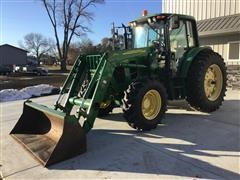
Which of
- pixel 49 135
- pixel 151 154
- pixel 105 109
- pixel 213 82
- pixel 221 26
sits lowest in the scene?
pixel 151 154

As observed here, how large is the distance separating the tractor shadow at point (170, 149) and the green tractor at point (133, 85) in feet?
0.88

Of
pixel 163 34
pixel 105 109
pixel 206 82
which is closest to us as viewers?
pixel 163 34

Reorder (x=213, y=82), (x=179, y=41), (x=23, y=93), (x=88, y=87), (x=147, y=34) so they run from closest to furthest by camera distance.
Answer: (x=88, y=87), (x=147, y=34), (x=179, y=41), (x=213, y=82), (x=23, y=93)

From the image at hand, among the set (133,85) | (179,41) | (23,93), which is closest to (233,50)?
(179,41)

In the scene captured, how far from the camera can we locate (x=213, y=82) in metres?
6.93

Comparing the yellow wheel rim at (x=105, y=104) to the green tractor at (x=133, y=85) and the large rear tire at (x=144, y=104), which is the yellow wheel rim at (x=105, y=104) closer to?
the green tractor at (x=133, y=85)

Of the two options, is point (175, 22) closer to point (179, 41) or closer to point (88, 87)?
point (179, 41)

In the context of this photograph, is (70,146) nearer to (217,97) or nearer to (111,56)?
(111,56)

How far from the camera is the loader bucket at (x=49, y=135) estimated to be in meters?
3.87

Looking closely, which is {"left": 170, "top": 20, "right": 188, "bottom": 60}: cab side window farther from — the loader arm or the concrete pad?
the loader arm

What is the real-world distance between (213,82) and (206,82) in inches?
10.5

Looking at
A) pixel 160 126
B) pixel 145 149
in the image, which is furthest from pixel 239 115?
pixel 145 149

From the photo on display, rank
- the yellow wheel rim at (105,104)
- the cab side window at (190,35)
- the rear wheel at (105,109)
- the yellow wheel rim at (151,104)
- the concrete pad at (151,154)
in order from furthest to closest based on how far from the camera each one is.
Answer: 1. the cab side window at (190,35)
2. the rear wheel at (105,109)
3. the yellow wheel rim at (105,104)
4. the yellow wheel rim at (151,104)
5. the concrete pad at (151,154)

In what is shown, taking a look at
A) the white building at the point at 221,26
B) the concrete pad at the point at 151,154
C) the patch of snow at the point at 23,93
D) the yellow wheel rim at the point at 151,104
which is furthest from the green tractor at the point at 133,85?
the patch of snow at the point at 23,93
